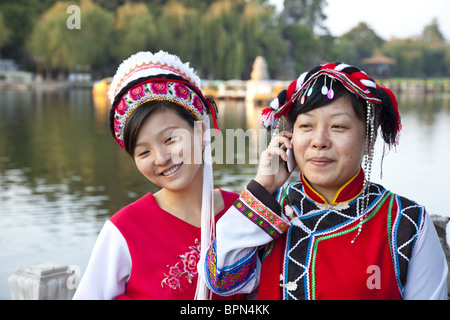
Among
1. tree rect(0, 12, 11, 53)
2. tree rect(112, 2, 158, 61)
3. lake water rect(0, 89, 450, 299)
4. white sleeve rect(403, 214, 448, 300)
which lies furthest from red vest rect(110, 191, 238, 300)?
tree rect(0, 12, 11, 53)

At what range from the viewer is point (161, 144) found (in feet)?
5.82

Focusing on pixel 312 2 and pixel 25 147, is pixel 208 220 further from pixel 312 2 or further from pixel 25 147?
Answer: pixel 312 2

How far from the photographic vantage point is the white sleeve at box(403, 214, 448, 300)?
1.46 meters

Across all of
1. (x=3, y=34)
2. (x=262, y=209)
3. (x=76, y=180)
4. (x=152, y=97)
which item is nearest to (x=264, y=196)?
(x=262, y=209)

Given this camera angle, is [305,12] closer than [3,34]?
No

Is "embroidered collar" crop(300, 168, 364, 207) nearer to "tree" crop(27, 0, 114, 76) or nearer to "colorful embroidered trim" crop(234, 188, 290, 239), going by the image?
"colorful embroidered trim" crop(234, 188, 290, 239)

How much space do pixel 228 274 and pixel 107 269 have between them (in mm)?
354

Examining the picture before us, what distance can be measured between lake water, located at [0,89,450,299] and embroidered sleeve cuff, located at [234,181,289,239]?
9.86 ft

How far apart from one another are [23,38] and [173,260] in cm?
3619

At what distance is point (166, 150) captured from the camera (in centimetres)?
177

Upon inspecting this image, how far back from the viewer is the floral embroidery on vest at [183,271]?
1.74 meters

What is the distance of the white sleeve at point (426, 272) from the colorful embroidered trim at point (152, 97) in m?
0.75

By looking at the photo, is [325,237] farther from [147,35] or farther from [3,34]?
[3,34]

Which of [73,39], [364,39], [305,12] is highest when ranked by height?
[305,12]
